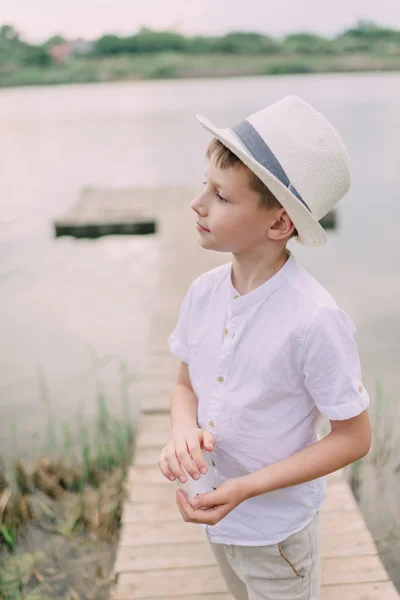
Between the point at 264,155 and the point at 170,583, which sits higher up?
the point at 264,155

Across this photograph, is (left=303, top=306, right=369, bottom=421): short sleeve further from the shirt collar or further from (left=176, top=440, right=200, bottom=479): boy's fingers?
(left=176, top=440, right=200, bottom=479): boy's fingers

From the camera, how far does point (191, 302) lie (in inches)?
50.5

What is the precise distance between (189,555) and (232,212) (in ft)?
3.98

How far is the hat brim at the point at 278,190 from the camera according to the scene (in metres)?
0.98

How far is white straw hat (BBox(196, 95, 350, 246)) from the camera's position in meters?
0.99

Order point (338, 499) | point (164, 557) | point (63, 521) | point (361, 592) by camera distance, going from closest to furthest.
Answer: point (361, 592)
point (164, 557)
point (338, 499)
point (63, 521)

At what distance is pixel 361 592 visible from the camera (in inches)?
65.6

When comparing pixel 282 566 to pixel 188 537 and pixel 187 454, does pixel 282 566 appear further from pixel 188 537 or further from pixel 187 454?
pixel 188 537

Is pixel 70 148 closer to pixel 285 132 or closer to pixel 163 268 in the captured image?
pixel 163 268

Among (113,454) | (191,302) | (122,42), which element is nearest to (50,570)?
Answer: (113,454)

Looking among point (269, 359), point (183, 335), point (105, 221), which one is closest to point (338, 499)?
point (183, 335)

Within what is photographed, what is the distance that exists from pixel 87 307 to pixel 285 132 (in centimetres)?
455

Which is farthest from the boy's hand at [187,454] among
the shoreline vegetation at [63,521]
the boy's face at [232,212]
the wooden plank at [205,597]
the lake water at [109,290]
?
the lake water at [109,290]

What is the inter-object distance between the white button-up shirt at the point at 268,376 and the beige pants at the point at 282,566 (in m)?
0.03
